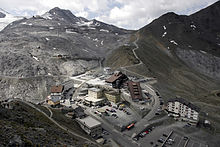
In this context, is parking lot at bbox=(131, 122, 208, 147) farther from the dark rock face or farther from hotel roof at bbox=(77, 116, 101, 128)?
the dark rock face

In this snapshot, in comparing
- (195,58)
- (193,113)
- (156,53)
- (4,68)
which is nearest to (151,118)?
(193,113)

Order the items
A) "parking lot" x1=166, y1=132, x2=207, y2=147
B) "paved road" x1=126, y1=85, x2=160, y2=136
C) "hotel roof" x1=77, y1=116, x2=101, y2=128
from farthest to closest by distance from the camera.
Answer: "paved road" x1=126, y1=85, x2=160, y2=136
"parking lot" x1=166, y1=132, x2=207, y2=147
"hotel roof" x1=77, y1=116, x2=101, y2=128

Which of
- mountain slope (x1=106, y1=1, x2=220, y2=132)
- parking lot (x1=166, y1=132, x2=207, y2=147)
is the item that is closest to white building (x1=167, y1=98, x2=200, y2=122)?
mountain slope (x1=106, y1=1, x2=220, y2=132)

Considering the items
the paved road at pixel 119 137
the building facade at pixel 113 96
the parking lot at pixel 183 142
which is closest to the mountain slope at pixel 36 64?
the building facade at pixel 113 96

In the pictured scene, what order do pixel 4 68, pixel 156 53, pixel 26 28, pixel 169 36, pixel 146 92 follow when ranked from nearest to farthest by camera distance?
pixel 146 92
pixel 4 68
pixel 156 53
pixel 169 36
pixel 26 28

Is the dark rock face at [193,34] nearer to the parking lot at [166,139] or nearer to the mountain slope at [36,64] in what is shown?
the mountain slope at [36,64]

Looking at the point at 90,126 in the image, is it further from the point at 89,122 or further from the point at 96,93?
the point at 96,93

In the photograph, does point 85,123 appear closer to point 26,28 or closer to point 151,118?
point 151,118

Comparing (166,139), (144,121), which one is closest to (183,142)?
(166,139)
